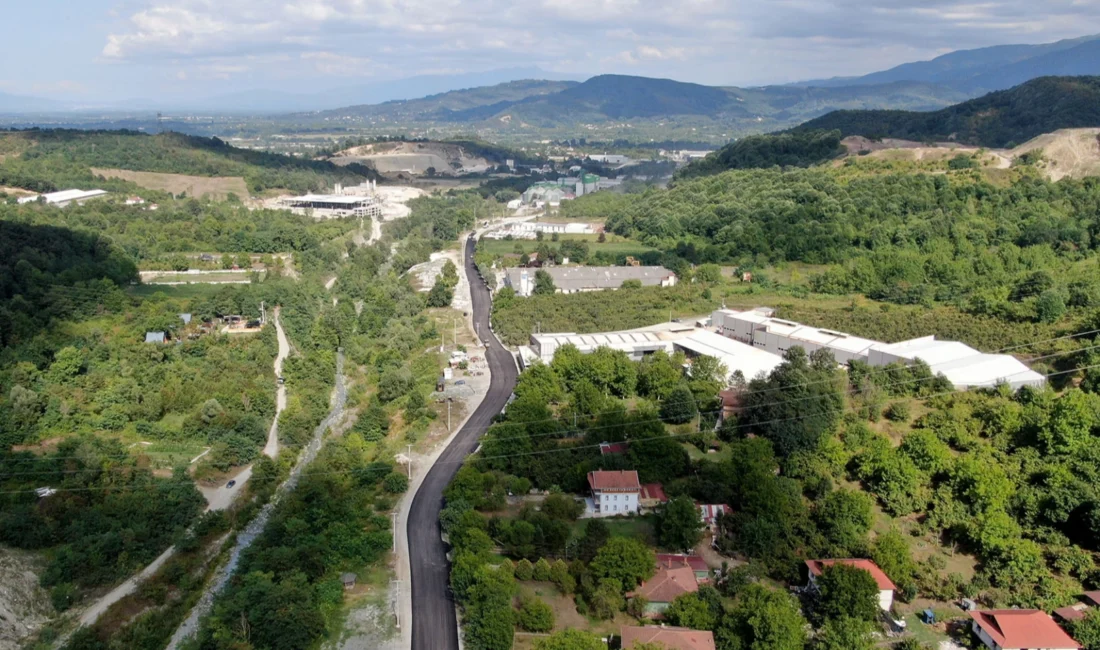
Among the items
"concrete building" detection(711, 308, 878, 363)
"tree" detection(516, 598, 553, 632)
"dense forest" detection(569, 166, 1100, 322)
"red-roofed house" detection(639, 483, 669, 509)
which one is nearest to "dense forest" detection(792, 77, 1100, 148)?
"dense forest" detection(569, 166, 1100, 322)

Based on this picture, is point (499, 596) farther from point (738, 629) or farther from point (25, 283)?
point (25, 283)

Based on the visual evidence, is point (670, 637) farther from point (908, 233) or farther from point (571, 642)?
point (908, 233)

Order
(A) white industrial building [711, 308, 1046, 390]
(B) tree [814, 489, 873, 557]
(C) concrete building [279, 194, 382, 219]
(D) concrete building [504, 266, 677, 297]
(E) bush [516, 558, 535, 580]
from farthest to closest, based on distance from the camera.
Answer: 1. (C) concrete building [279, 194, 382, 219]
2. (D) concrete building [504, 266, 677, 297]
3. (A) white industrial building [711, 308, 1046, 390]
4. (B) tree [814, 489, 873, 557]
5. (E) bush [516, 558, 535, 580]

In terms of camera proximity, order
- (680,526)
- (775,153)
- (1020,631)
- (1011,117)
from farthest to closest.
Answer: (775,153), (1011,117), (680,526), (1020,631)

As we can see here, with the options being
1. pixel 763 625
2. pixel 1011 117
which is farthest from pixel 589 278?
pixel 1011 117

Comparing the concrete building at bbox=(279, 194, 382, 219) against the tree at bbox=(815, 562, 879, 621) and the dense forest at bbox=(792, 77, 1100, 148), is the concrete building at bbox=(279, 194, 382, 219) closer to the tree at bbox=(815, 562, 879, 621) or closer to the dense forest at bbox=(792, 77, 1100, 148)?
the dense forest at bbox=(792, 77, 1100, 148)

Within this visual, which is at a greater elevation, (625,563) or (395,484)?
(625,563)

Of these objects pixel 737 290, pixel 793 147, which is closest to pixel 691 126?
pixel 793 147
